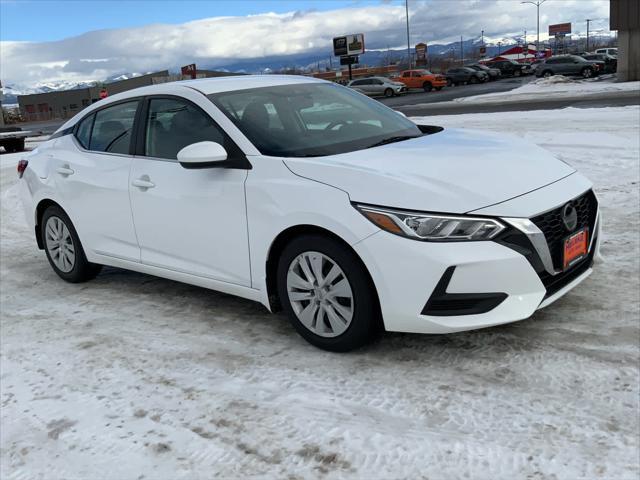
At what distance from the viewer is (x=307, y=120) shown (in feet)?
14.8

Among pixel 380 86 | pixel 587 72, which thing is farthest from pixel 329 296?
pixel 587 72

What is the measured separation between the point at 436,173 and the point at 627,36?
3724cm

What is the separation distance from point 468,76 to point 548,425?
5327 cm

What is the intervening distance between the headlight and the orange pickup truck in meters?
45.5

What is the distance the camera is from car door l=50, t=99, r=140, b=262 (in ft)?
16.2

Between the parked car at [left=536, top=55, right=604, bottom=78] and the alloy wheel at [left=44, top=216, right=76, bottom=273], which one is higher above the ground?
the parked car at [left=536, top=55, right=604, bottom=78]

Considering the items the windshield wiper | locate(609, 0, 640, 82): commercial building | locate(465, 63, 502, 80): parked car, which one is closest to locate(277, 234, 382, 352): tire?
the windshield wiper

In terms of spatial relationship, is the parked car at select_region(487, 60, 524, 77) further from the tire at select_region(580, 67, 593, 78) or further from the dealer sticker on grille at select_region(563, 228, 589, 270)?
the dealer sticker on grille at select_region(563, 228, 589, 270)

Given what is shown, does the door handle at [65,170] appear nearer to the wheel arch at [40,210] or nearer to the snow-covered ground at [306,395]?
the wheel arch at [40,210]

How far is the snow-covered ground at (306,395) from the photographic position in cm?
278

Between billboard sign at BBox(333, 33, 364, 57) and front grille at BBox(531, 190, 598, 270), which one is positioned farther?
billboard sign at BBox(333, 33, 364, 57)

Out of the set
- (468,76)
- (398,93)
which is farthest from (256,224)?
(468,76)

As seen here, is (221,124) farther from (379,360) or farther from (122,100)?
(379,360)

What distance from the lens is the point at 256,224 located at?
12.9 ft
